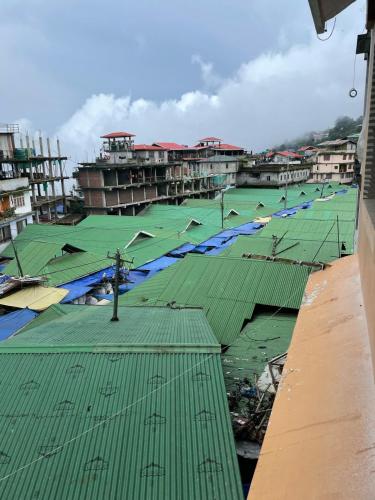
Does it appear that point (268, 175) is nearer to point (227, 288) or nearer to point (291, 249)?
point (291, 249)

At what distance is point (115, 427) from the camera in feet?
22.1

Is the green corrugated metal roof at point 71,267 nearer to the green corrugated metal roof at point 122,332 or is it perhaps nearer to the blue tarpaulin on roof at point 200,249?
the blue tarpaulin on roof at point 200,249

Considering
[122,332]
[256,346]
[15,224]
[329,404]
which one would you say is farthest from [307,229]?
[15,224]

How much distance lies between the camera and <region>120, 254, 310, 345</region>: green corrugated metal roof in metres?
12.2

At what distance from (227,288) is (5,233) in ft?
83.2

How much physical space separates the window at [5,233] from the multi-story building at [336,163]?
206ft

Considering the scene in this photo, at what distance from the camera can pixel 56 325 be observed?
10734 mm

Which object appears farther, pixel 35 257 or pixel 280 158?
pixel 280 158

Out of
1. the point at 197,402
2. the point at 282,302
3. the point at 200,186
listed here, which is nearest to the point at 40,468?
the point at 197,402

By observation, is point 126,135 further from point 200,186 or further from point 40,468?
point 40,468

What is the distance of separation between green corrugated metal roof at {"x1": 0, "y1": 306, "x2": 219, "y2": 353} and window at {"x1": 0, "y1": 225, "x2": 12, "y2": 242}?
22.5 metres

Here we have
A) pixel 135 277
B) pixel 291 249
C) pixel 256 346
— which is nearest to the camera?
pixel 256 346

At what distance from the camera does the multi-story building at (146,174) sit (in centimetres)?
4512

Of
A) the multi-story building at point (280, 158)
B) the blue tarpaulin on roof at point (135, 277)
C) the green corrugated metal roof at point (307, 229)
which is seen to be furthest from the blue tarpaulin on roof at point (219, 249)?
the multi-story building at point (280, 158)
